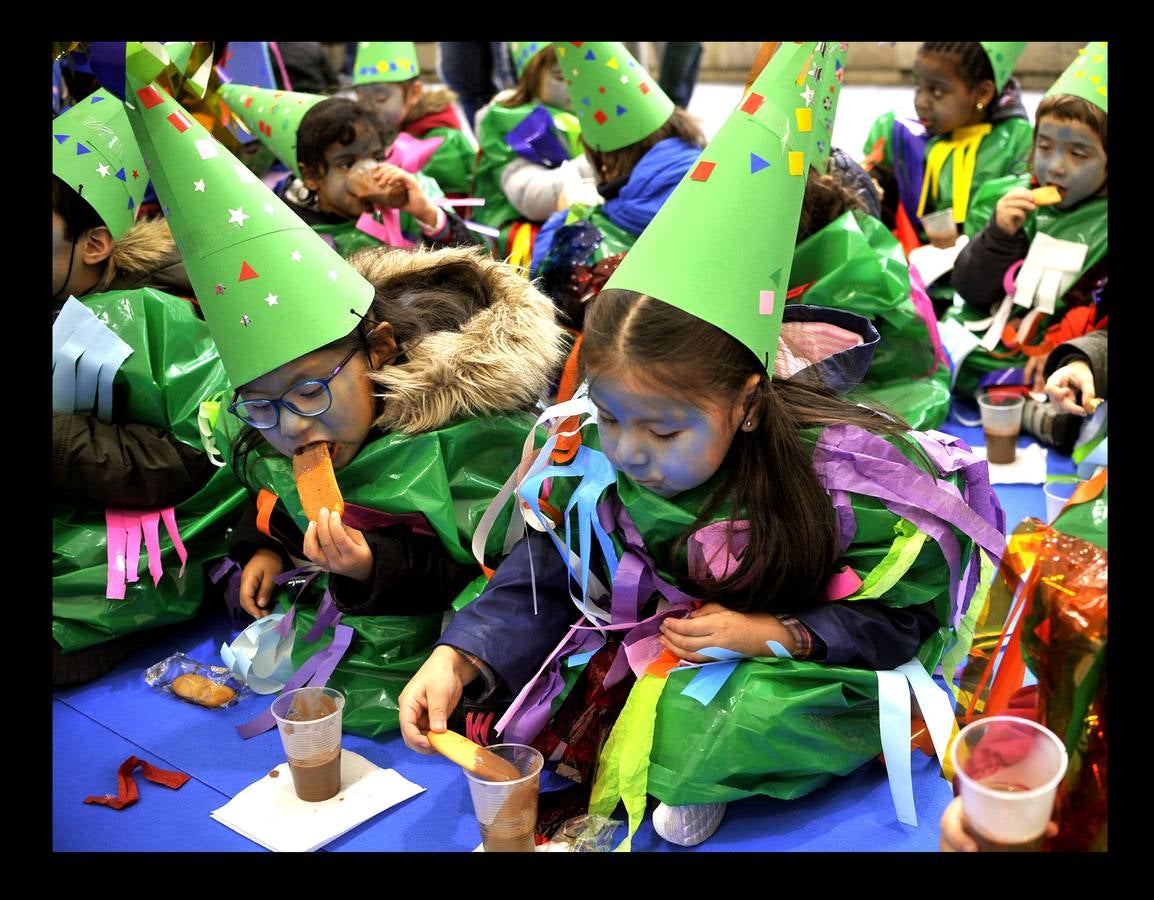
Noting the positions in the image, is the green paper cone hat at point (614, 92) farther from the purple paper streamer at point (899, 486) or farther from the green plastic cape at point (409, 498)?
the purple paper streamer at point (899, 486)

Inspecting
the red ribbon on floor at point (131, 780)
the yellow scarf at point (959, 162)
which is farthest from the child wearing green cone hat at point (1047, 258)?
the red ribbon on floor at point (131, 780)

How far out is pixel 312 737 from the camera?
1.86m

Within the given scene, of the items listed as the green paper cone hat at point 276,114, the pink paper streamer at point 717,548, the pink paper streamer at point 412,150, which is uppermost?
the green paper cone hat at point 276,114

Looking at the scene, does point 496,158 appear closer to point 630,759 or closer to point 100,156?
point 100,156

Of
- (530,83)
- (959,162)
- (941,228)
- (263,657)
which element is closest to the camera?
(263,657)

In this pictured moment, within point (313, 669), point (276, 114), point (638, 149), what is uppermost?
point (276, 114)

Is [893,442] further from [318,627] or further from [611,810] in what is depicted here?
[318,627]

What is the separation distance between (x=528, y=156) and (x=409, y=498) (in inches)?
93.8

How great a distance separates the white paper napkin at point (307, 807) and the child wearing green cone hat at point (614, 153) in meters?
1.33

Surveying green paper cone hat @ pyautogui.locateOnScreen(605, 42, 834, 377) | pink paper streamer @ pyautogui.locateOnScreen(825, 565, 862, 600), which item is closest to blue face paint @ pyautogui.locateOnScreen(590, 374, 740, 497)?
green paper cone hat @ pyautogui.locateOnScreen(605, 42, 834, 377)

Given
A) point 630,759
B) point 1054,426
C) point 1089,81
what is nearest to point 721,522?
point 630,759

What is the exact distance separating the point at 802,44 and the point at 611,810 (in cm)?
112

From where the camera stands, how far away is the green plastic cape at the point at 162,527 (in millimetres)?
2359

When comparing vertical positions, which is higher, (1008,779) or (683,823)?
(1008,779)
